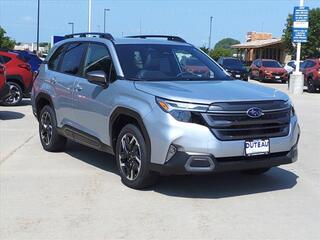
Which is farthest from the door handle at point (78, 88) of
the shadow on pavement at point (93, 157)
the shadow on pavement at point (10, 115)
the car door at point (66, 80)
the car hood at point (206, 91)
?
the shadow on pavement at point (10, 115)

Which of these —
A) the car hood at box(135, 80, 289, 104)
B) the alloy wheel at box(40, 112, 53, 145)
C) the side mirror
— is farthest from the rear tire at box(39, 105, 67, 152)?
the car hood at box(135, 80, 289, 104)

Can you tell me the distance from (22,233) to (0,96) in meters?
8.30

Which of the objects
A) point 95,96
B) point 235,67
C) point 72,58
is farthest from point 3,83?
point 235,67

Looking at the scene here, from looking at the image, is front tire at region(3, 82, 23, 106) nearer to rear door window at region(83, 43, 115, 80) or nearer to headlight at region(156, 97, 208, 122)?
rear door window at region(83, 43, 115, 80)

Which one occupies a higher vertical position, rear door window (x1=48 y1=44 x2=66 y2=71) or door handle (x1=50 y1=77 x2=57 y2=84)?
rear door window (x1=48 y1=44 x2=66 y2=71)

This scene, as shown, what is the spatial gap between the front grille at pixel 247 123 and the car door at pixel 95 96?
1542 mm

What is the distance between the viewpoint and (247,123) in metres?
5.90

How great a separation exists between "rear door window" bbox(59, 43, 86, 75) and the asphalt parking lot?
133cm

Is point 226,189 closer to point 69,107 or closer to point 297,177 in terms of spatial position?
point 297,177

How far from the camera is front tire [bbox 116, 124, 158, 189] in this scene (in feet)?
20.2

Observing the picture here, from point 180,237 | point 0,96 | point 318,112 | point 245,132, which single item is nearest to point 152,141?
point 245,132

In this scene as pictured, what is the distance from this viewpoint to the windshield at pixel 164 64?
6.86 m

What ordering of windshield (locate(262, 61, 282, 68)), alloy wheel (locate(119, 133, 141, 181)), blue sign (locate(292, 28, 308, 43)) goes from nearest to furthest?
1. alloy wheel (locate(119, 133, 141, 181))
2. blue sign (locate(292, 28, 308, 43))
3. windshield (locate(262, 61, 282, 68))

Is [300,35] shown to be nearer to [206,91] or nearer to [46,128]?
[46,128]
